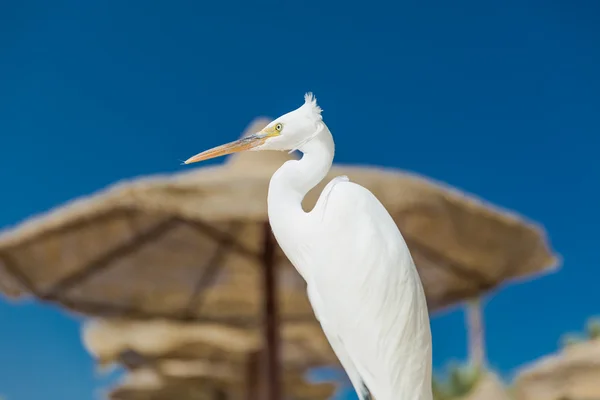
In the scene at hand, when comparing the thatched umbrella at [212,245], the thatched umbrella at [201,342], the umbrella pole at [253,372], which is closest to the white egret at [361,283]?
the thatched umbrella at [212,245]

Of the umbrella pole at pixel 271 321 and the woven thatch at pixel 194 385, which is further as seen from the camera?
the woven thatch at pixel 194 385

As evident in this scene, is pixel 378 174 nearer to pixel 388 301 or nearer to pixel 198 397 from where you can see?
pixel 388 301

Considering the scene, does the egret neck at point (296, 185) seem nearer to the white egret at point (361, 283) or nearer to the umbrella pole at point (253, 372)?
the white egret at point (361, 283)

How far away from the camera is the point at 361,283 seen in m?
0.97

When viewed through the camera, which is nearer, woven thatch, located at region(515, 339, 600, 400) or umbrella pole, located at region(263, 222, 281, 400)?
umbrella pole, located at region(263, 222, 281, 400)

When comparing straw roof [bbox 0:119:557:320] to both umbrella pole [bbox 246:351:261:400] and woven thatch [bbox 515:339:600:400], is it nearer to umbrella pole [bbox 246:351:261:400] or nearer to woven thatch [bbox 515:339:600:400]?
umbrella pole [bbox 246:351:261:400]

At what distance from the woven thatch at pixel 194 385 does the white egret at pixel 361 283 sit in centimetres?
390

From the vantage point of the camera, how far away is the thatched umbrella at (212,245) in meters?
2.15

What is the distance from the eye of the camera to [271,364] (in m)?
2.46

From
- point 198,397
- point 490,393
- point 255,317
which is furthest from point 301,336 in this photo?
point 198,397

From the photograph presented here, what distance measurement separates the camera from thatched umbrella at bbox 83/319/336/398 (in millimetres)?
3660

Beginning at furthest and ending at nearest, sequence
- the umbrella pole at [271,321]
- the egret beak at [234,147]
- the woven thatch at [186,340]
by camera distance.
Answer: the woven thatch at [186,340]
the umbrella pole at [271,321]
the egret beak at [234,147]

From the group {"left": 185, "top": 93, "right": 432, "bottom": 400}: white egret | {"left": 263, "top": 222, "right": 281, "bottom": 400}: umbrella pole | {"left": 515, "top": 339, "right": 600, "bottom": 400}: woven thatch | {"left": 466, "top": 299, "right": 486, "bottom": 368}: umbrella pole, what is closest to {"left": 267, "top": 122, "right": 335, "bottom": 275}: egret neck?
{"left": 185, "top": 93, "right": 432, "bottom": 400}: white egret

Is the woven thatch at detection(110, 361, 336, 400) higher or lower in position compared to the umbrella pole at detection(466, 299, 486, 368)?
lower
